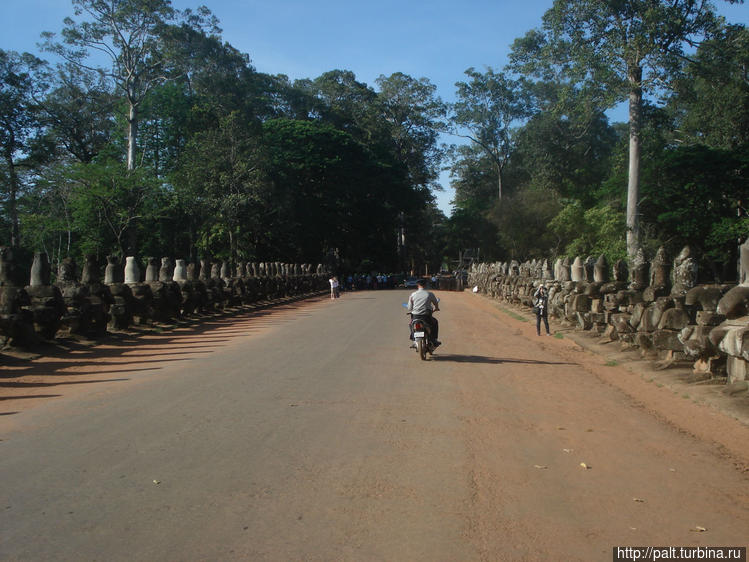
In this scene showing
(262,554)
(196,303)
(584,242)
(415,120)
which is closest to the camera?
(262,554)

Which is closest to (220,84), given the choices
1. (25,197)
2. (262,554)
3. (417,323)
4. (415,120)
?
(25,197)

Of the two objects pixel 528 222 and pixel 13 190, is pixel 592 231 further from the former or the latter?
pixel 13 190

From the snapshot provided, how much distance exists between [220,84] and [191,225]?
10.6m

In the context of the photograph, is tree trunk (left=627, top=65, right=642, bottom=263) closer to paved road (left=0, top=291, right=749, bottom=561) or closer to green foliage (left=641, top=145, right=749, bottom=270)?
green foliage (left=641, top=145, right=749, bottom=270)

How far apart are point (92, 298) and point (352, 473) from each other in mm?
12256

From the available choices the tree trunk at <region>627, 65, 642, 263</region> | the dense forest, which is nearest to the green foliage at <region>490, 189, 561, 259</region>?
the dense forest

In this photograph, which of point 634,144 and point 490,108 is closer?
point 634,144

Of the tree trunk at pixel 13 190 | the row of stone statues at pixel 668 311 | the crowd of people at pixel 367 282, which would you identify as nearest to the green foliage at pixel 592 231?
the row of stone statues at pixel 668 311

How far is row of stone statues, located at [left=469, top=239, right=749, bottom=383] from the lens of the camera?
27.1 feet

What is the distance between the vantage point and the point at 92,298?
15266mm

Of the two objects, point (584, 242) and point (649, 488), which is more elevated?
point (584, 242)

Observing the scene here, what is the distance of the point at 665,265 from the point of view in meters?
12.3

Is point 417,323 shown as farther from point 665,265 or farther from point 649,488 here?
point 649,488

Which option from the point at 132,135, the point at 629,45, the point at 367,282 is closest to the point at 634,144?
the point at 629,45
